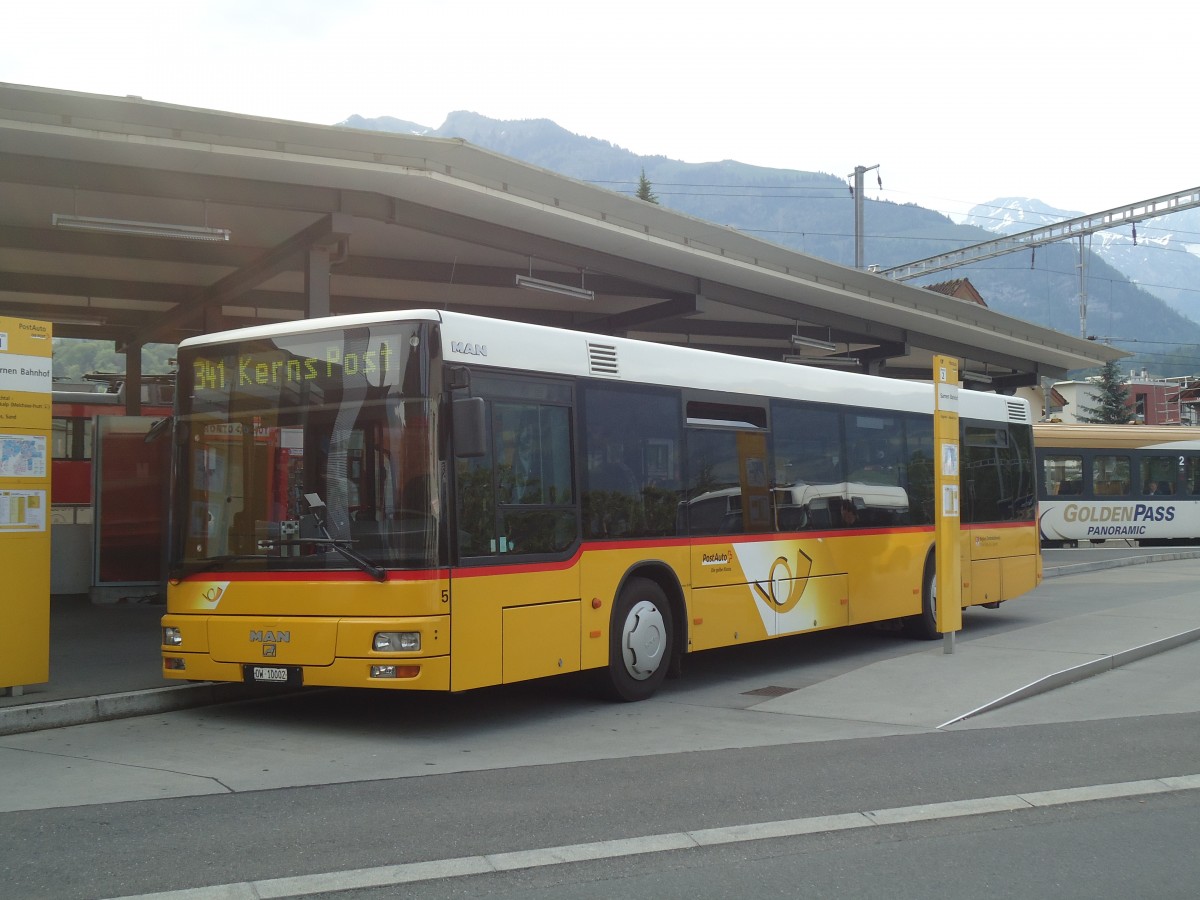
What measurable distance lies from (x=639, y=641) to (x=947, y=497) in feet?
13.2

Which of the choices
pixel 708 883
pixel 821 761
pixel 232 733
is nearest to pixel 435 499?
pixel 232 733

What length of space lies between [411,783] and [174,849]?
1777 millimetres

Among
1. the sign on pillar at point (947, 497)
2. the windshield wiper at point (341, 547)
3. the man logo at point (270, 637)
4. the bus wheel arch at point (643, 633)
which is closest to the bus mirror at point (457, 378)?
the windshield wiper at point (341, 547)

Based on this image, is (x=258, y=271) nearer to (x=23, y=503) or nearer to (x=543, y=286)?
(x=543, y=286)

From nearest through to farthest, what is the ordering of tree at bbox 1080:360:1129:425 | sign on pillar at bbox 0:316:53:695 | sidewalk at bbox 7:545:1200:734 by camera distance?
1. sidewalk at bbox 7:545:1200:734
2. sign on pillar at bbox 0:316:53:695
3. tree at bbox 1080:360:1129:425

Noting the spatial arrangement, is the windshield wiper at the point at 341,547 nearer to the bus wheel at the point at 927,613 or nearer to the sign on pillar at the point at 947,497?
the sign on pillar at the point at 947,497

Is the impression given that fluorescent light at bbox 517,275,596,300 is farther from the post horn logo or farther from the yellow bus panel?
the yellow bus panel

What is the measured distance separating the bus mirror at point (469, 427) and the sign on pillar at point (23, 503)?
11.0 ft

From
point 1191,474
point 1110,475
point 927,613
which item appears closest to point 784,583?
point 927,613

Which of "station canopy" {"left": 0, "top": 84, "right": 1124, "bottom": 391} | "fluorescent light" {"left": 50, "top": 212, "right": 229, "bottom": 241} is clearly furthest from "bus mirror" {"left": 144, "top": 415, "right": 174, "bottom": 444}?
"fluorescent light" {"left": 50, "top": 212, "right": 229, "bottom": 241}

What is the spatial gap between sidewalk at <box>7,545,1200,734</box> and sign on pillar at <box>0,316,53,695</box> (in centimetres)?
39

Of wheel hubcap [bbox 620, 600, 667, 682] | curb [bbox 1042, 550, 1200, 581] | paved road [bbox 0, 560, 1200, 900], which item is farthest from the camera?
curb [bbox 1042, 550, 1200, 581]

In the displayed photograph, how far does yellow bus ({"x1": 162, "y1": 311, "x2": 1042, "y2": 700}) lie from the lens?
8.42 metres

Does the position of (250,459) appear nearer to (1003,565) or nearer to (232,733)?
(232,733)
